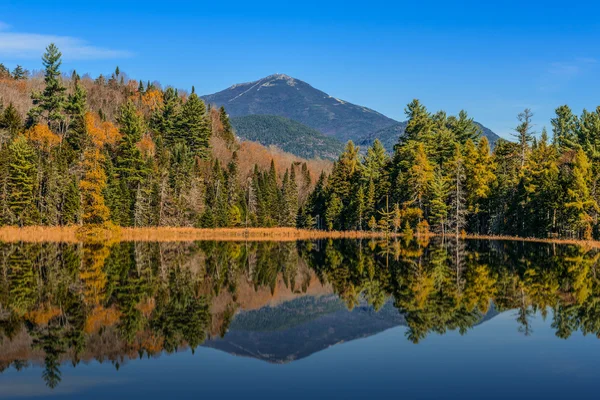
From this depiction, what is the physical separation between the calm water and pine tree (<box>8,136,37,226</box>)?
42554mm

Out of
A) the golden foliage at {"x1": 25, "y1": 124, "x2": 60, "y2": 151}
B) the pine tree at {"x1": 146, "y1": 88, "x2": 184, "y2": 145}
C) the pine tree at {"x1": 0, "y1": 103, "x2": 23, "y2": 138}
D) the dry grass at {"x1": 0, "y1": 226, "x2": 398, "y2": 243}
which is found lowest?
the dry grass at {"x1": 0, "y1": 226, "x2": 398, "y2": 243}

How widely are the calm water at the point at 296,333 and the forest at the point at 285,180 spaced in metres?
41.0

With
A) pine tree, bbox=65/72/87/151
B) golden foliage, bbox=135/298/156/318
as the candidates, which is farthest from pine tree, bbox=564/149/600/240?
pine tree, bbox=65/72/87/151

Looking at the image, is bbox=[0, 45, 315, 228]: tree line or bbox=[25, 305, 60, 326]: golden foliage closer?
bbox=[25, 305, 60, 326]: golden foliage

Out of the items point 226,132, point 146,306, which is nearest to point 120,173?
point 226,132

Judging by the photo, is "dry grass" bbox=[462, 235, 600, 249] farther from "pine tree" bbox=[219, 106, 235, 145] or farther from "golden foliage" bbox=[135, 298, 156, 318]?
"pine tree" bbox=[219, 106, 235, 145]

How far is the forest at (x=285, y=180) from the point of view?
2862 inches

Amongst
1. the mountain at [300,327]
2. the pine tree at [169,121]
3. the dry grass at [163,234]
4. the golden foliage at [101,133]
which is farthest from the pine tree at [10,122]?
the mountain at [300,327]

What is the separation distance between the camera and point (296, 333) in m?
19.5

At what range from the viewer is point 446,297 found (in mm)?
23906

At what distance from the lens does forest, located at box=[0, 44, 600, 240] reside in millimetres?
72688

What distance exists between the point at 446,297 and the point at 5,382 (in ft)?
54.0

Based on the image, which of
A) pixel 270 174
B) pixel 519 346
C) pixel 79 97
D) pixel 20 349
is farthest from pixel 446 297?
pixel 270 174

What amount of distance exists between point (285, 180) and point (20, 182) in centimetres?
5885
